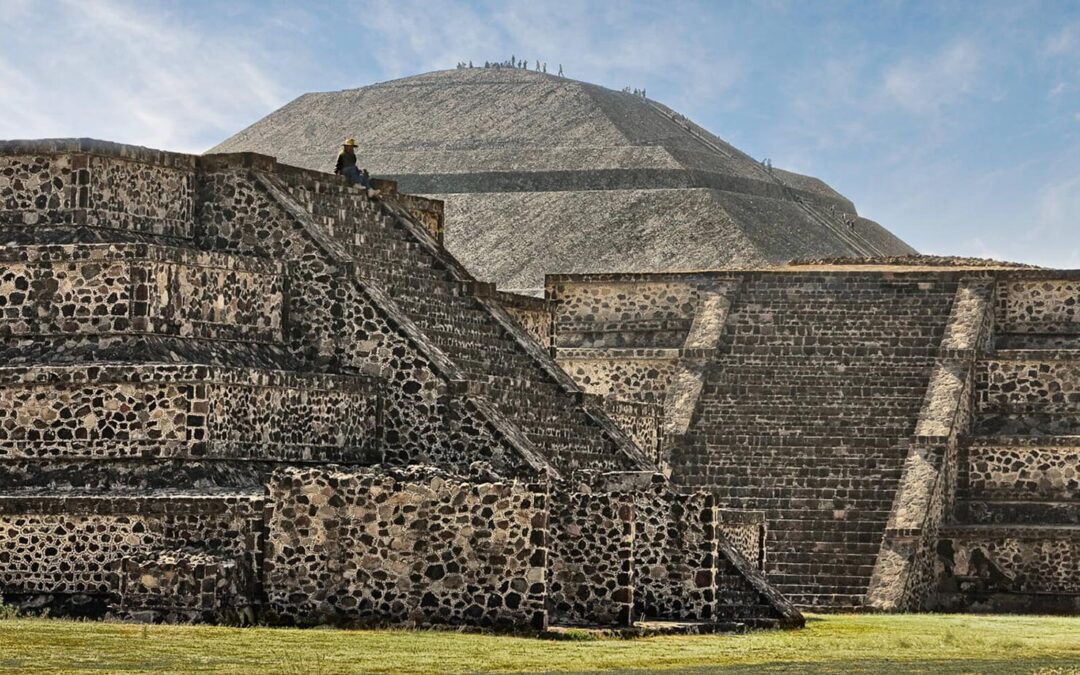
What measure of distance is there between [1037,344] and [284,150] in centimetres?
4471

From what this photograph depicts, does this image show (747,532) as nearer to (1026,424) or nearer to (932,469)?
(932,469)

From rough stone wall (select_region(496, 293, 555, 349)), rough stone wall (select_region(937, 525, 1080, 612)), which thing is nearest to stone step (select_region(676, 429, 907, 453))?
rough stone wall (select_region(937, 525, 1080, 612))

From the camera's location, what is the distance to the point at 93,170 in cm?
2839

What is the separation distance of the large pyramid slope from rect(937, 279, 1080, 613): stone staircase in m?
23.4

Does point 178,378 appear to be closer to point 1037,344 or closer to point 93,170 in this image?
point 93,170

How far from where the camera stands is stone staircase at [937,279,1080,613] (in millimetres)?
36094

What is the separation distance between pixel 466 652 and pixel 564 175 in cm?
5364

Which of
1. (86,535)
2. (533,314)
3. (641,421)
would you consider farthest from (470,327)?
(86,535)

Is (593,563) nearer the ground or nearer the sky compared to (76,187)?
nearer the ground

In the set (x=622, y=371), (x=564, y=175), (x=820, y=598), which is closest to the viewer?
(x=820, y=598)

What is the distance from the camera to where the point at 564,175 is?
73.8m

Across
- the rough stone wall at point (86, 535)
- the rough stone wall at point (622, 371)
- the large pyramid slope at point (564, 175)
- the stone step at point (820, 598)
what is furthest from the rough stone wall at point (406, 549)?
the large pyramid slope at point (564, 175)

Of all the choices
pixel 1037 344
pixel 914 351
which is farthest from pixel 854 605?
pixel 1037 344

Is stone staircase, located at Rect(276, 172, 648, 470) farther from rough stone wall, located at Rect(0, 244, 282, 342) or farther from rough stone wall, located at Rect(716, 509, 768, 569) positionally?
rough stone wall, located at Rect(0, 244, 282, 342)
